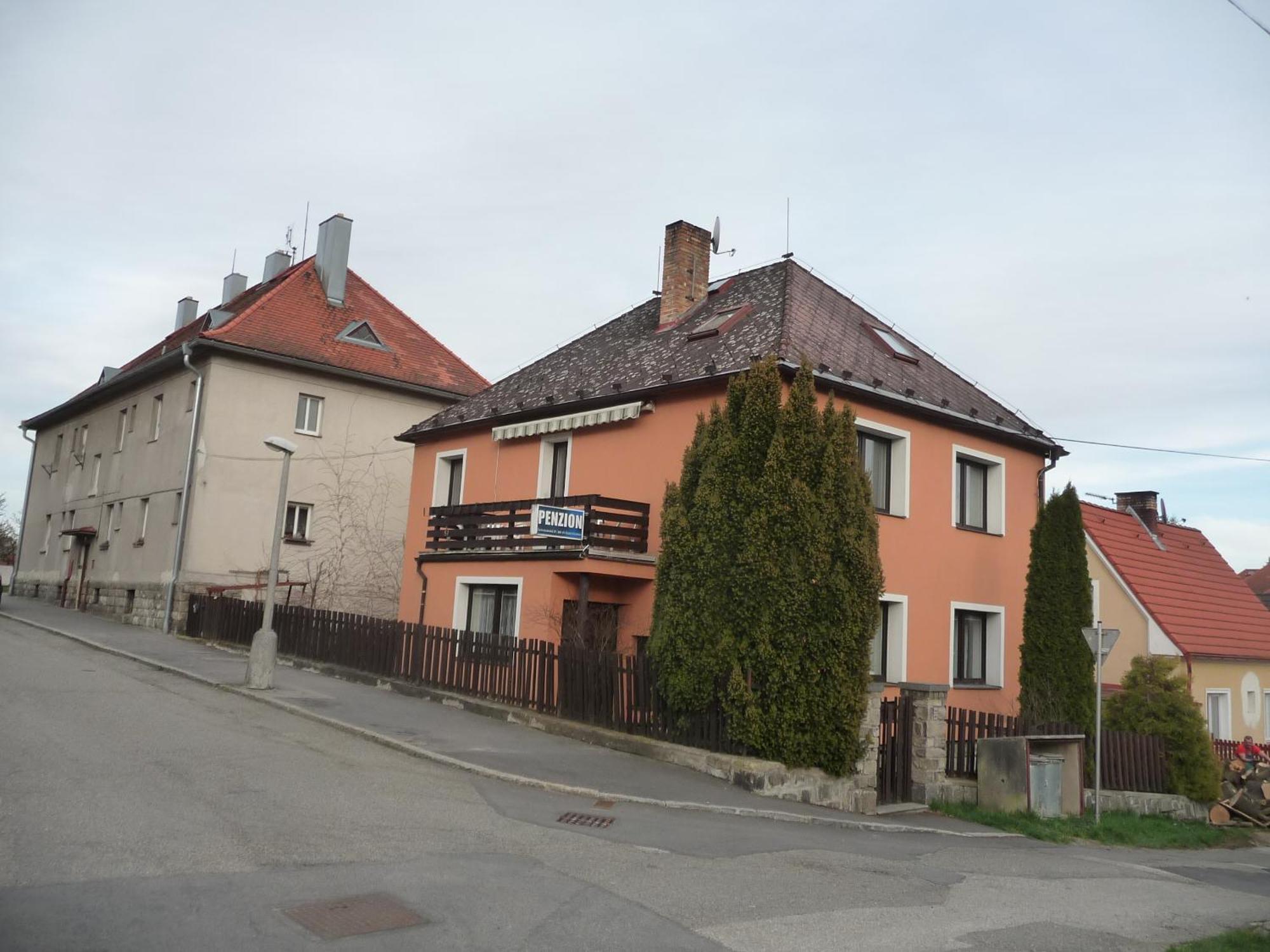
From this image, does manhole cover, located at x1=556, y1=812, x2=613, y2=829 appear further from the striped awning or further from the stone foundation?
the stone foundation

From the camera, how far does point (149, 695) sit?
48.1 ft

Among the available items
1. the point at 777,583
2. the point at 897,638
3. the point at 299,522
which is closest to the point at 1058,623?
the point at 897,638

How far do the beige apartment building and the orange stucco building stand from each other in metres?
6.45

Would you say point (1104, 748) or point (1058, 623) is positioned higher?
point (1058, 623)

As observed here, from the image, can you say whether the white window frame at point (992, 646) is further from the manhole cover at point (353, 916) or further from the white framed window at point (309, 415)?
the white framed window at point (309, 415)

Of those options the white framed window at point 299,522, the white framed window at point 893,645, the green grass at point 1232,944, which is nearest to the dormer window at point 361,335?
the white framed window at point 299,522

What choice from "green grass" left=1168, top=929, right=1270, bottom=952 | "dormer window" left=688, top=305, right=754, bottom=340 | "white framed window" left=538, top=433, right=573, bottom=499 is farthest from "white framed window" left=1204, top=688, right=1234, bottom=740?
"green grass" left=1168, top=929, right=1270, bottom=952

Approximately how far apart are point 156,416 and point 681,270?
16747 mm

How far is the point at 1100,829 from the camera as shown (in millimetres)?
14109

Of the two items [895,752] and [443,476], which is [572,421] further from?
[895,752]

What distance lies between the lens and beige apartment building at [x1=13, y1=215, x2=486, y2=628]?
2669 centimetres

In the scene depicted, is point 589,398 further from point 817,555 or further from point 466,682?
point 817,555

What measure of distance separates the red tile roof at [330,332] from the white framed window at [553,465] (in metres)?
10.4

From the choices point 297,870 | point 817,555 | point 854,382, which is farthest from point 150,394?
point 297,870
